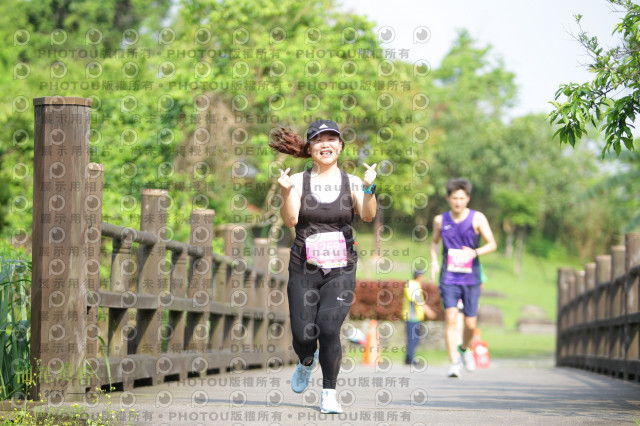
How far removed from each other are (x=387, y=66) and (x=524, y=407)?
19.1m

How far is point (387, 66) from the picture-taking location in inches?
975

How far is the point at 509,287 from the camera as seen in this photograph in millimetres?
48625

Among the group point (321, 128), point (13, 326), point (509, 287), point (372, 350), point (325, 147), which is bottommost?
point (372, 350)

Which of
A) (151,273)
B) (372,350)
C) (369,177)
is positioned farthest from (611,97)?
(372,350)

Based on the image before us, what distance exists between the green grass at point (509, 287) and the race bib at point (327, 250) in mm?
11580

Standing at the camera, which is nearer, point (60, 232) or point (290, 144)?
point (60, 232)

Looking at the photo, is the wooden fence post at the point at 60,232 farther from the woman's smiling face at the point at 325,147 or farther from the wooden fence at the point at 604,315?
the wooden fence at the point at 604,315

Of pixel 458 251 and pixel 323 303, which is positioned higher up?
pixel 458 251

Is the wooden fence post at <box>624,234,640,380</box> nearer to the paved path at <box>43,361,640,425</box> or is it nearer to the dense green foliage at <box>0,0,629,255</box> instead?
the paved path at <box>43,361,640,425</box>

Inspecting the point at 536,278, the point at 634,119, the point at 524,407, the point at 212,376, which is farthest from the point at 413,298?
the point at 536,278

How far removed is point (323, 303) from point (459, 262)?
4.19m

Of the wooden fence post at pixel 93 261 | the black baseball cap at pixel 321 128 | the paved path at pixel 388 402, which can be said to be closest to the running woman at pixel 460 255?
the paved path at pixel 388 402

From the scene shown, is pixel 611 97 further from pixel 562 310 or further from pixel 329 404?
pixel 562 310

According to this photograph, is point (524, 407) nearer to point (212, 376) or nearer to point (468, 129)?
point (212, 376)
